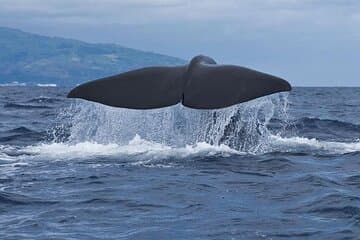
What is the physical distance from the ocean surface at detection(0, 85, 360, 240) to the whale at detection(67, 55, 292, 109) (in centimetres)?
91

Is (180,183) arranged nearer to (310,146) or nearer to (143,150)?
(143,150)

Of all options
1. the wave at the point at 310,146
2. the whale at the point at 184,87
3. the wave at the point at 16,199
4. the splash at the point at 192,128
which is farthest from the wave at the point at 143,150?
the wave at the point at 16,199

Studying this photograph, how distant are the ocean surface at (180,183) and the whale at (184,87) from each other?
0.91 m

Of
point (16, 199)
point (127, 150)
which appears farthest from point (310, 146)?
point (16, 199)

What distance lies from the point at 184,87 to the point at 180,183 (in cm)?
107

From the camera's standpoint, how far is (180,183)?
8.49m

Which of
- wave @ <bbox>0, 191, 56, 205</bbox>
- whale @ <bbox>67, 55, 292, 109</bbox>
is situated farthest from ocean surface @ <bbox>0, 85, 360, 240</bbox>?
whale @ <bbox>67, 55, 292, 109</bbox>

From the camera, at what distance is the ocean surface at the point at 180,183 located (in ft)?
21.5

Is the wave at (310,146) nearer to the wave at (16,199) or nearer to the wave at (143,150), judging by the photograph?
the wave at (143,150)

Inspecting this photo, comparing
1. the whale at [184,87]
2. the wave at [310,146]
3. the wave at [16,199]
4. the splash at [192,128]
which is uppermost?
the whale at [184,87]

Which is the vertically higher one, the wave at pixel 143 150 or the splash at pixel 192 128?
the splash at pixel 192 128

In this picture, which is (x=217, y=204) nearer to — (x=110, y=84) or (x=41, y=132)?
(x=110, y=84)

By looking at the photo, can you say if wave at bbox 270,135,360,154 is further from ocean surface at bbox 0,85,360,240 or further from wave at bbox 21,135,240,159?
wave at bbox 21,135,240,159

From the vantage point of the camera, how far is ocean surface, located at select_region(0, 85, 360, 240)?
6.54 m
